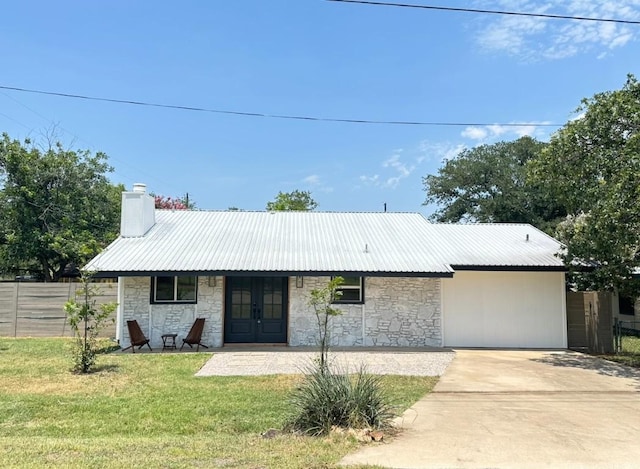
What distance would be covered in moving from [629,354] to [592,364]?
285cm

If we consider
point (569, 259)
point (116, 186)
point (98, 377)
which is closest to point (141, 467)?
point (98, 377)

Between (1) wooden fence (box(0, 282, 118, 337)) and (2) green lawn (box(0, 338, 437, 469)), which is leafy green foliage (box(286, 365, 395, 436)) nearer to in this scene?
(2) green lawn (box(0, 338, 437, 469))

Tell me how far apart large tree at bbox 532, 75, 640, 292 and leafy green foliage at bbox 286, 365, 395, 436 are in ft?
22.4

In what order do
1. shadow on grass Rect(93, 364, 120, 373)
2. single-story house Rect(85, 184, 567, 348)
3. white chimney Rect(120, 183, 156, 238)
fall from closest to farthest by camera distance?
shadow on grass Rect(93, 364, 120, 373) < single-story house Rect(85, 184, 567, 348) < white chimney Rect(120, 183, 156, 238)

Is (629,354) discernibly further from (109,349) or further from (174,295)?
(109,349)

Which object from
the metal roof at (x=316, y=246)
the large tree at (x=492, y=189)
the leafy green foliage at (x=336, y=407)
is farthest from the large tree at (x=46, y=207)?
the large tree at (x=492, y=189)

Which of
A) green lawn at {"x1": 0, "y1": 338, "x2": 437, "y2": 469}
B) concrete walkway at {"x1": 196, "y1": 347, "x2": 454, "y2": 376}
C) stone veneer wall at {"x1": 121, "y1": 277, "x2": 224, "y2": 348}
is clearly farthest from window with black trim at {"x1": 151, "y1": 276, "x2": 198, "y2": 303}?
Answer: green lawn at {"x1": 0, "y1": 338, "x2": 437, "y2": 469}

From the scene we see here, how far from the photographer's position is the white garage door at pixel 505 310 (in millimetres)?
13492

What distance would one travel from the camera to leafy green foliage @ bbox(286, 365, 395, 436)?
5754mm

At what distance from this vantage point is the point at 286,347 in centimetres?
1293

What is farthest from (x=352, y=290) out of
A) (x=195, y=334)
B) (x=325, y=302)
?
(x=195, y=334)

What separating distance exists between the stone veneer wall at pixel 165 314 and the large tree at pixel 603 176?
947 cm

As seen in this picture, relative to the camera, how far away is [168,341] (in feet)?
42.1

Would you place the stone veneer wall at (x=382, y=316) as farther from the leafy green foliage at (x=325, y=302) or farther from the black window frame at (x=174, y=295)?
the black window frame at (x=174, y=295)
